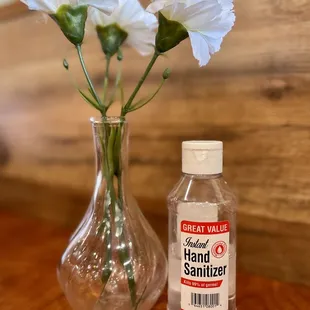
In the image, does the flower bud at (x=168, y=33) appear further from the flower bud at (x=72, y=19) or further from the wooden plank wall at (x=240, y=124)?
the wooden plank wall at (x=240, y=124)

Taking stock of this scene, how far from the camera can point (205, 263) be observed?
0.49 metres

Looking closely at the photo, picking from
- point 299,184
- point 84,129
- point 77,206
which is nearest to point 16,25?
point 84,129

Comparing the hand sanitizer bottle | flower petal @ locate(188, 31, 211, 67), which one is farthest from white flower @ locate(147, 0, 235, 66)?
the hand sanitizer bottle

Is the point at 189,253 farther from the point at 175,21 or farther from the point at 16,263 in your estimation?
the point at 16,263

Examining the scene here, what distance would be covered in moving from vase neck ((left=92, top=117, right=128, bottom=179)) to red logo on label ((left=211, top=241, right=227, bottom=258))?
13 centimetres

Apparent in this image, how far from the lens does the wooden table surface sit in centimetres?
59

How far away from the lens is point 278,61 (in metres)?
0.62

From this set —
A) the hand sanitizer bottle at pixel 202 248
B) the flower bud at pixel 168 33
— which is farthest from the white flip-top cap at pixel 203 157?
the flower bud at pixel 168 33

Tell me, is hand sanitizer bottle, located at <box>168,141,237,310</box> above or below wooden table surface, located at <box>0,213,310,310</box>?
above

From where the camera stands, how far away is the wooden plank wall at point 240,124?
0.62 m

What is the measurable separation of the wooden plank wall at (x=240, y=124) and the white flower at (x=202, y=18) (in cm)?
16

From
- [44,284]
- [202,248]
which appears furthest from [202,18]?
[44,284]

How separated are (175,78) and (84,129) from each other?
→ 8.7 inches

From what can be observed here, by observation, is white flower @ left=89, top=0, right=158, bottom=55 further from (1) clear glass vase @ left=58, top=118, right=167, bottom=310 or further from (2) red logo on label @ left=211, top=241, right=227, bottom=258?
(2) red logo on label @ left=211, top=241, right=227, bottom=258
